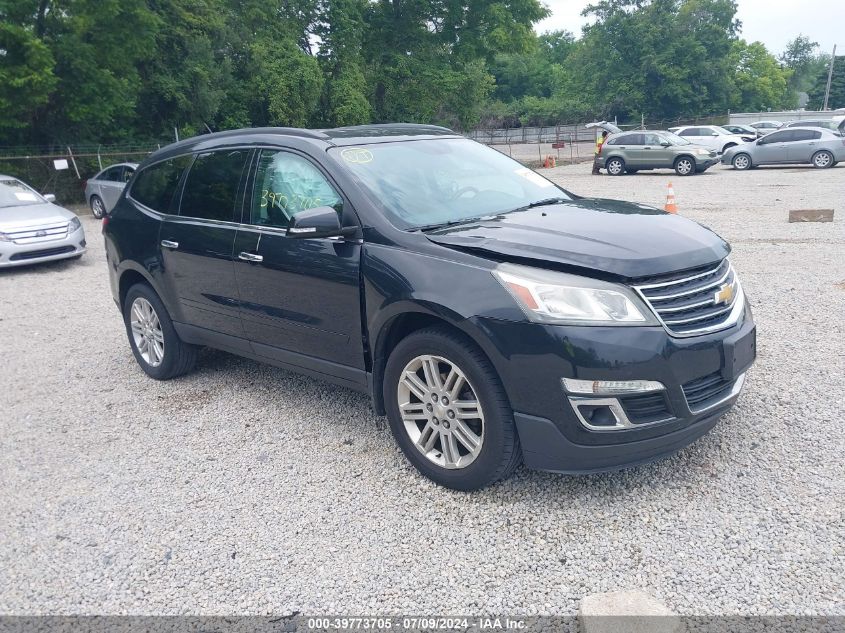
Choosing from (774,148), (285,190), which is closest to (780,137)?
(774,148)

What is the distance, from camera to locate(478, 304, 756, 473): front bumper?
3.19 meters

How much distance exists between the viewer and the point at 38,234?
11586 mm

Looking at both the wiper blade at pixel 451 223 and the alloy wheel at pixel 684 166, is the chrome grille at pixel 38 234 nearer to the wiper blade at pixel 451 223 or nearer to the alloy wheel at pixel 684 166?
the wiper blade at pixel 451 223

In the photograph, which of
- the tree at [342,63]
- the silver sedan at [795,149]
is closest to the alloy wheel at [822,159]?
the silver sedan at [795,149]

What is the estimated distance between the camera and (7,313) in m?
9.00

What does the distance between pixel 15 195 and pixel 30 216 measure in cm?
95

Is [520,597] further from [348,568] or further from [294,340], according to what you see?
[294,340]

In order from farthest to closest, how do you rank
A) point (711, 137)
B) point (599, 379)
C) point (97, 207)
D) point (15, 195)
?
point (711, 137) < point (97, 207) < point (15, 195) < point (599, 379)

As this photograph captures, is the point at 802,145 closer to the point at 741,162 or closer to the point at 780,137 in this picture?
the point at 780,137

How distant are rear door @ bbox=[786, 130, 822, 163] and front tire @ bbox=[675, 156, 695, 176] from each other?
3544 millimetres

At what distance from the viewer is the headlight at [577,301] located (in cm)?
324

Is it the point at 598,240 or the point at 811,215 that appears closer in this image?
the point at 598,240

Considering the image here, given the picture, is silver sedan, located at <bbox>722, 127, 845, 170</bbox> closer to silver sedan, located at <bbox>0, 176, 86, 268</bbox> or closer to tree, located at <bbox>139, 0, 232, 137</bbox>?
tree, located at <bbox>139, 0, 232, 137</bbox>

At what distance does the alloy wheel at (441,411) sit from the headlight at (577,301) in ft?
1.69
